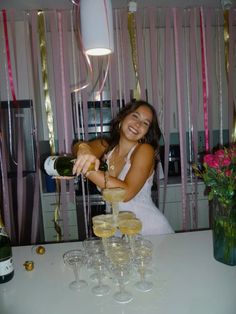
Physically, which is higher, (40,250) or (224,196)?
(224,196)

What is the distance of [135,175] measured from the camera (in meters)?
1.39

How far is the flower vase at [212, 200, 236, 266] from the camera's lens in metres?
1.02

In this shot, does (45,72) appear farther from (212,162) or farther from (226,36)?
(212,162)

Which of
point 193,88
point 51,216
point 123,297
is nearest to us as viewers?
point 123,297

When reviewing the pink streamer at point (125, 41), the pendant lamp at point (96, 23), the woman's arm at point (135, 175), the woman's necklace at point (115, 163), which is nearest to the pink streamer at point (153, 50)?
the pink streamer at point (125, 41)

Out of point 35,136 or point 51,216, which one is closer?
point 35,136

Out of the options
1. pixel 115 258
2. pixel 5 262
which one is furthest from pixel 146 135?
pixel 5 262

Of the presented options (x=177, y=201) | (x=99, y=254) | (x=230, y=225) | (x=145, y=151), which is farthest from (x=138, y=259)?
(x=177, y=201)

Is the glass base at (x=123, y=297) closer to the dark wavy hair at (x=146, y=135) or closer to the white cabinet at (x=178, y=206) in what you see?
the dark wavy hair at (x=146, y=135)

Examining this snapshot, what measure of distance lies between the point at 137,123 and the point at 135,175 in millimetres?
332

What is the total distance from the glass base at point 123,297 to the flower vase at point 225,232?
39 centimetres

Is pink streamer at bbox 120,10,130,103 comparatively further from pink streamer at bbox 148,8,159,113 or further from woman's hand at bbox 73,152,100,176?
woman's hand at bbox 73,152,100,176

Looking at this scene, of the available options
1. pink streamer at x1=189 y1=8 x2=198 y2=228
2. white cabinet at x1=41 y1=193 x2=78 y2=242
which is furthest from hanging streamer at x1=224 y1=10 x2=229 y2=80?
white cabinet at x1=41 y1=193 x2=78 y2=242

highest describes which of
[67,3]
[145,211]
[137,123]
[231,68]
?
[67,3]
